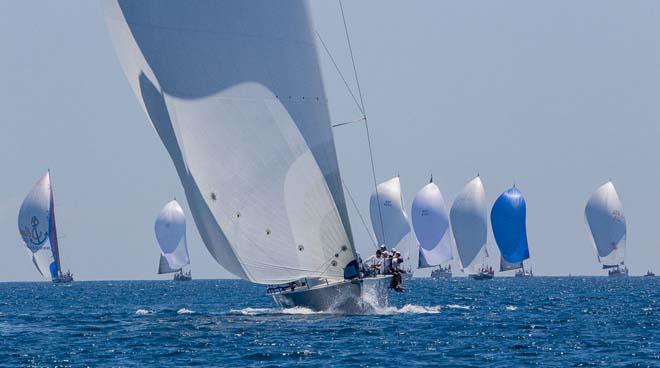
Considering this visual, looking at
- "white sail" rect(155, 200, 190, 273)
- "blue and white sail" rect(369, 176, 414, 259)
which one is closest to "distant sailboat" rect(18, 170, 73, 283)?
"white sail" rect(155, 200, 190, 273)

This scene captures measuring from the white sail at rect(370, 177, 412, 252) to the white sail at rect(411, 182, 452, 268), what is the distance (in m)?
2.25

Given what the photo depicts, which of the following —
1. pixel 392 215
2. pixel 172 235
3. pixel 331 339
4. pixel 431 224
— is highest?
pixel 172 235

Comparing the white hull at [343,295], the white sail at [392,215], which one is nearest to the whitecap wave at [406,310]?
the white hull at [343,295]

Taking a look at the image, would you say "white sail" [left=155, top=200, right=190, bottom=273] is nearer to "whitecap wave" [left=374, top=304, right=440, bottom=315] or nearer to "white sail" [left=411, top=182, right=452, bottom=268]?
"white sail" [left=411, top=182, right=452, bottom=268]

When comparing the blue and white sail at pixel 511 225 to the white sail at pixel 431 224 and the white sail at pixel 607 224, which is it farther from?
the white sail at pixel 607 224

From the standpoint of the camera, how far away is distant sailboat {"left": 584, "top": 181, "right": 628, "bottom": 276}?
13350 centimetres

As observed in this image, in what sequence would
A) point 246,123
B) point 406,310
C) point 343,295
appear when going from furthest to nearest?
1. point 406,310
2. point 343,295
3. point 246,123

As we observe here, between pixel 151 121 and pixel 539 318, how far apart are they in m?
16.9

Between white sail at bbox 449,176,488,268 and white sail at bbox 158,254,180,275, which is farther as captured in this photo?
white sail at bbox 158,254,180,275

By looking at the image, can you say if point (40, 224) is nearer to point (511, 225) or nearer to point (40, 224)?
point (40, 224)

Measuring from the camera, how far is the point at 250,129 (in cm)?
4400

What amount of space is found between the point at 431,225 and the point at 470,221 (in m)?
4.66

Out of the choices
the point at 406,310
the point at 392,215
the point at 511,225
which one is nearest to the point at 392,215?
the point at 392,215

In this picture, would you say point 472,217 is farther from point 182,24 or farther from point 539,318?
point 182,24
